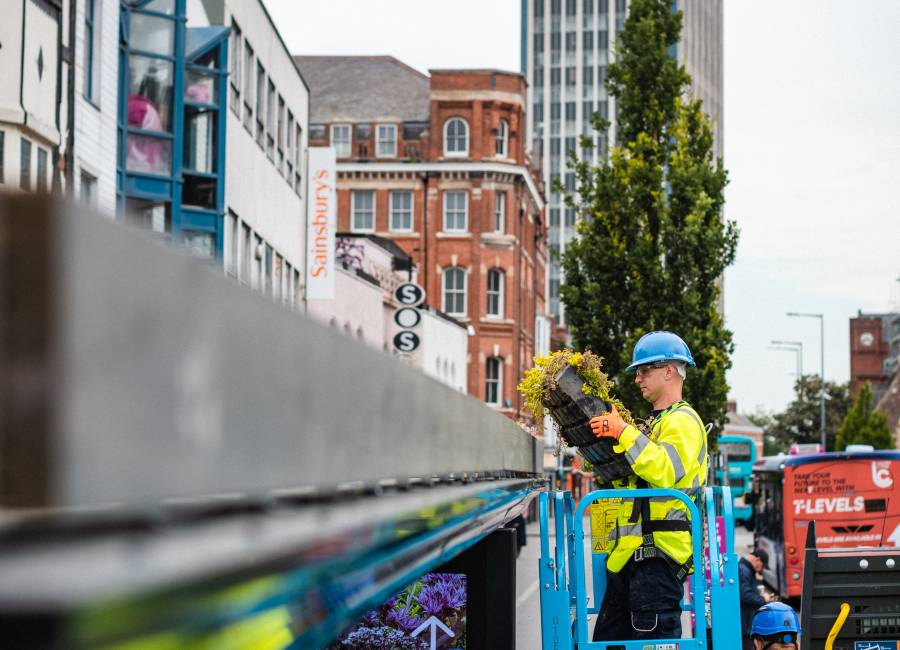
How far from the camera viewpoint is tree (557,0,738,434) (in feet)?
104

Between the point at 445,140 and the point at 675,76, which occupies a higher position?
the point at 445,140

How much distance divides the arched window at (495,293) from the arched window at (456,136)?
237 inches

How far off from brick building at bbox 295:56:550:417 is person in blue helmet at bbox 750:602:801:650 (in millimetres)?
63139

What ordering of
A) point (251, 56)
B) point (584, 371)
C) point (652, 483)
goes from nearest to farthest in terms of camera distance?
1. point (652, 483)
2. point (584, 371)
3. point (251, 56)

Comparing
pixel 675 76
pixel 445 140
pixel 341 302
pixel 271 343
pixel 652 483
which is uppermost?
pixel 445 140

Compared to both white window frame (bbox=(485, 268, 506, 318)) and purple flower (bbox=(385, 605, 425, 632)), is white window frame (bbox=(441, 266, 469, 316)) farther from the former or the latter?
purple flower (bbox=(385, 605, 425, 632))

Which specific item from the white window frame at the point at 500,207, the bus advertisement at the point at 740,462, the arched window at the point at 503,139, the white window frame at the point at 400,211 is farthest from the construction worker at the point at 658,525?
the arched window at the point at 503,139

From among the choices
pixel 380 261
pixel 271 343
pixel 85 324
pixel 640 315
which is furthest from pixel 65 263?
pixel 380 261

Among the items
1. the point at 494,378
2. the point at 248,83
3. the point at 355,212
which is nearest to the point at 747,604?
the point at 248,83

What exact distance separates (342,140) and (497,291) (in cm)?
1142

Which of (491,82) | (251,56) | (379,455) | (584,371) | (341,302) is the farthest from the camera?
(491,82)

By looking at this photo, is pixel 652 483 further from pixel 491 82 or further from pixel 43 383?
pixel 491 82

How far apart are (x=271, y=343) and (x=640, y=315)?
30565 mm

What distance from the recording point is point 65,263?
980 mm
